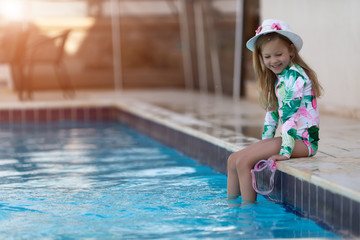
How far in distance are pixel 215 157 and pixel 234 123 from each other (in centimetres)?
96

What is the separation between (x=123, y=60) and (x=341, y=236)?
768cm

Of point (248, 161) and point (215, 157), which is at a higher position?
point (248, 161)

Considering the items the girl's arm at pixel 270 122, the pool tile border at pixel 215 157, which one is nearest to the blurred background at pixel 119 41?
the pool tile border at pixel 215 157

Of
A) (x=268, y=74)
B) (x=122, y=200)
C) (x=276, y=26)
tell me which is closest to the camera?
(x=276, y=26)

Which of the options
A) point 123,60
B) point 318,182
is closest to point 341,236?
point 318,182

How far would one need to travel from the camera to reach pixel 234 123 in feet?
17.1

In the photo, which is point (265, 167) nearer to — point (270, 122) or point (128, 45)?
point (270, 122)

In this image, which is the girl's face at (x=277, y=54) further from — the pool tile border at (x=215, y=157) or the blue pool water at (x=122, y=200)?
the blue pool water at (x=122, y=200)

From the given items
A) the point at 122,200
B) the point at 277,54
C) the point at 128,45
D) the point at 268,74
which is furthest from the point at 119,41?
the point at 277,54

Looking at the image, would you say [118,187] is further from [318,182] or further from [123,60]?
[123,60]

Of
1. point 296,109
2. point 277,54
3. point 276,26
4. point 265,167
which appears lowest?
point 265,167

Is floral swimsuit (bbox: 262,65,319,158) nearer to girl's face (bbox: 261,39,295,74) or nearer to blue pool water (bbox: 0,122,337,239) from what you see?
girl's face (bbox: 261,39,295,74)

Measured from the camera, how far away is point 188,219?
2.98 metres

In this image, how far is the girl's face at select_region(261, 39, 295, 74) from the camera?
10.1 feet
